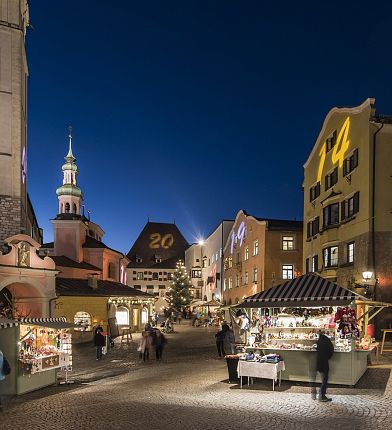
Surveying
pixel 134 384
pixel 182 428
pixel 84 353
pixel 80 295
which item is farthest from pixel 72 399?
pixel 80 295

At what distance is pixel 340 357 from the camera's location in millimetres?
15812

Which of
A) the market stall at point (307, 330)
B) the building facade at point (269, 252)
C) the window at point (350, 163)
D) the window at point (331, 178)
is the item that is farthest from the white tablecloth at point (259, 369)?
the building facade at point (269, 252)

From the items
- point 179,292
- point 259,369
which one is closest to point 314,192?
point 259,369

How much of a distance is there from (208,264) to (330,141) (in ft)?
138

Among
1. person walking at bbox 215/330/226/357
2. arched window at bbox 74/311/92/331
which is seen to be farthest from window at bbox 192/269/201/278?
person walking at bbox 215/330/226/357

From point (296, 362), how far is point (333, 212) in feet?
68.7

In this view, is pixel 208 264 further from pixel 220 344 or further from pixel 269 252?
pixel 220 344

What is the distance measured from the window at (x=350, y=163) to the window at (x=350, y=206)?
186 centimetres

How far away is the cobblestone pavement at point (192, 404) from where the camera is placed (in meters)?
11.2

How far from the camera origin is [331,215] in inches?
1410

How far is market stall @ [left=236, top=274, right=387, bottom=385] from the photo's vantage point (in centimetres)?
1593

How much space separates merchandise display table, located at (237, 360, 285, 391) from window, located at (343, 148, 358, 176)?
1997 cm

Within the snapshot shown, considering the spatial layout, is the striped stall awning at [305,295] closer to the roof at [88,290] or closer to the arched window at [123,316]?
the roof at [88,290]

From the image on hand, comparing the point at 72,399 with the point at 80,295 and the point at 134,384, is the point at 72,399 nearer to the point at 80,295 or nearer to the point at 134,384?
the point at 134,384
